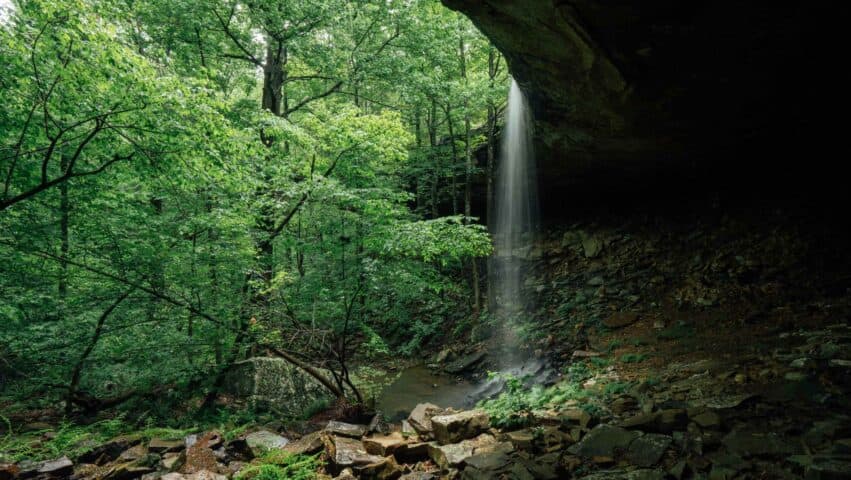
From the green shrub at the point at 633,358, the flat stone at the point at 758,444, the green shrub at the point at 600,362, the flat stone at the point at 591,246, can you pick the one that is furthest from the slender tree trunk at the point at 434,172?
the flat stone at the point at 758,444

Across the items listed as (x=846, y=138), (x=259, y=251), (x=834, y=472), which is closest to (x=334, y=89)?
(x=259, y=251)

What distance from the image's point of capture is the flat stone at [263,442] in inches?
207

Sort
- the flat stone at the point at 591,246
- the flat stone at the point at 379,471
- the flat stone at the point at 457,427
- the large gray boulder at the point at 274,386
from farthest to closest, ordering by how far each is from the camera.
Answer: the flat stone at the point at 591,246, the large gray boulder at the point at 274,386, the flat stone at the point at 457,427, the flat stone at the point at 379,471

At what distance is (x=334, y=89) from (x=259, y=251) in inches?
199

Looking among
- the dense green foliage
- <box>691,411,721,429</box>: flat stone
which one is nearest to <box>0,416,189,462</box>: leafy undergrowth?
the dense green foliage

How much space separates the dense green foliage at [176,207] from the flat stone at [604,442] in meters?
3.36

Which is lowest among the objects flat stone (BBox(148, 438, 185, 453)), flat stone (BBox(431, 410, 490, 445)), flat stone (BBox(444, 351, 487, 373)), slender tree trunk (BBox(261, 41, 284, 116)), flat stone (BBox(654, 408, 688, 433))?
flat stone (BBox(444, 351, 487, 373))

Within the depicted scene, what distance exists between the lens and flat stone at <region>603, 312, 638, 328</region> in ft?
29.9

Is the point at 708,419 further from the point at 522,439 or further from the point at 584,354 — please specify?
the point at 584,354

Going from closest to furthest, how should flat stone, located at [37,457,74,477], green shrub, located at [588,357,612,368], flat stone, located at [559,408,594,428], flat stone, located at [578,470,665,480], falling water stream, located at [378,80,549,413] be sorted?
flat stone, located at [578,470,665,480] → flat stone, located at [559,408,594,428] → flat stone, located at [37,457,74,477] → green shrub, located at [588,357,612,368] → falling water stream, located at [378,80,549,413]

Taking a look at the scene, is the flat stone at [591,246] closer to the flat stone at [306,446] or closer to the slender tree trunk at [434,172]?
the slender tree trunk at [434,172]

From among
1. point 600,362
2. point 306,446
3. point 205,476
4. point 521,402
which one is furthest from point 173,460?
point 600,362

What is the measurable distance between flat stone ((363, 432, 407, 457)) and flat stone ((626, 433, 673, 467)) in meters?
2.62

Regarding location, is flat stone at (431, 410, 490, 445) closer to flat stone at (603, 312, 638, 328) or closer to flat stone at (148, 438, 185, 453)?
flat stone at (148, 438, 185, 453)
